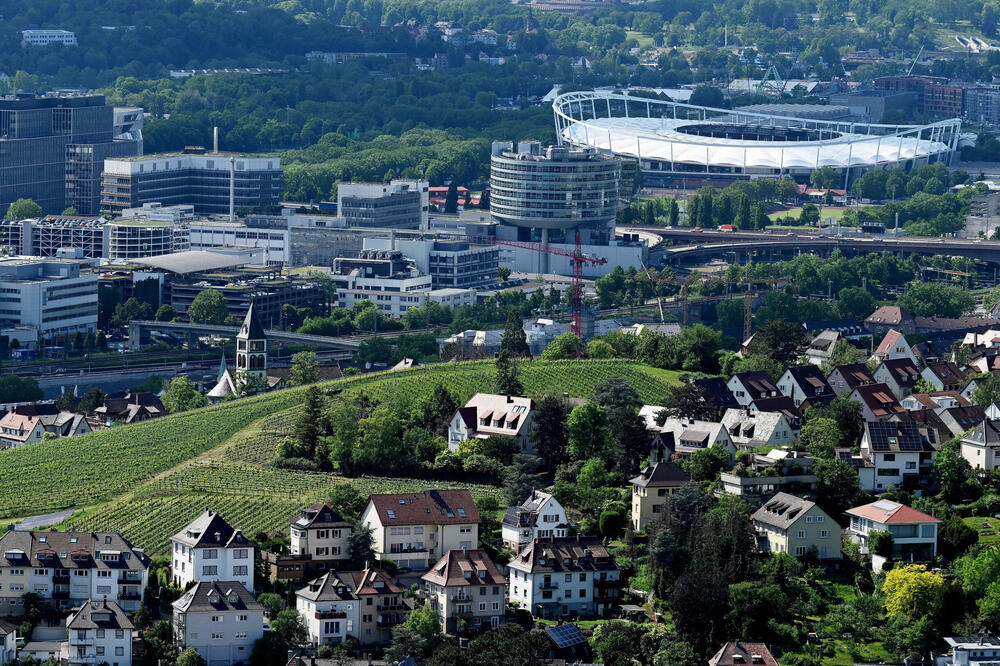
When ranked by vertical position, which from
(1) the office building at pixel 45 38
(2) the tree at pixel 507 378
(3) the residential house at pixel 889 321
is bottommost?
(1) the office building at pixel 45 38

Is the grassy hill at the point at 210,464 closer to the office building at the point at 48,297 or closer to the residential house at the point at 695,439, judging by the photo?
the residential house at the point at 695,439

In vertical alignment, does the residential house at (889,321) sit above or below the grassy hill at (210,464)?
below

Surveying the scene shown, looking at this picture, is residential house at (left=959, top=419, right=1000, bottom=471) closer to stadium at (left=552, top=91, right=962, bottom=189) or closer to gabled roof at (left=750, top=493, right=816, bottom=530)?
gabled roof at (left=750, top=493, right=816, bottom=530)

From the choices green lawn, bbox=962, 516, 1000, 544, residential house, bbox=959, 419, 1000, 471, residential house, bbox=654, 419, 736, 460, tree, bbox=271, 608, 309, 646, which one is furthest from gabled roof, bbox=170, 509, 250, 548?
residential house, bbox=959, 419, 1000, 471

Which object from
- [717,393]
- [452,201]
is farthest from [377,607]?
[452,201]

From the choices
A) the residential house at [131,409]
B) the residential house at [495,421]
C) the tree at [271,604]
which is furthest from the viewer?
the residential house at [131,409]

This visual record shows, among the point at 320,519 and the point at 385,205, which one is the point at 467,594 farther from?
the point at 385,205

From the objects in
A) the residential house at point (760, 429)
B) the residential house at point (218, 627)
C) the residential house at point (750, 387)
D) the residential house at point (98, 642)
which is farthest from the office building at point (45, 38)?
the residential house at point (98, 642)
